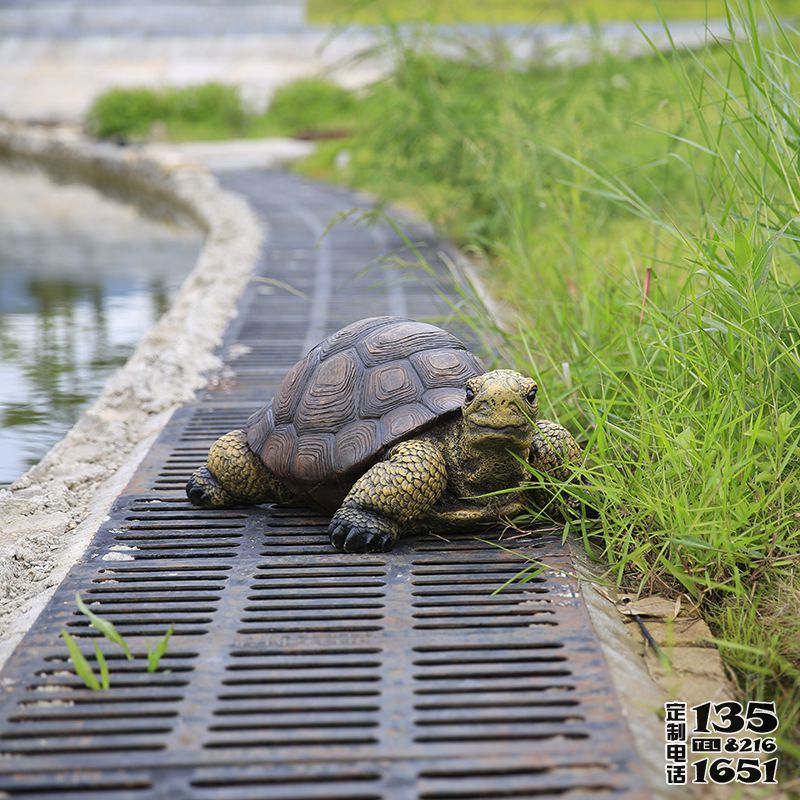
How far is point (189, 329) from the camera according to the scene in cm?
616

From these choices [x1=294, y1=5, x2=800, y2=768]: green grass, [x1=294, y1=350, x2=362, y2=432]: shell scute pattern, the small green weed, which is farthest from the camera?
[x1=294, y1=350, x2=362, y2=432]: shell scute pattern

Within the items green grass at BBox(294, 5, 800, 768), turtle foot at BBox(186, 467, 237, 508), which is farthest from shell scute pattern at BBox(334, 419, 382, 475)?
green grass at BBox(294, 5, 800, 768)

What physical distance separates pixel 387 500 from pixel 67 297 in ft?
20.6

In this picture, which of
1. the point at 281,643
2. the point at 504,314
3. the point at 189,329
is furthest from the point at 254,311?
the point at 281,643

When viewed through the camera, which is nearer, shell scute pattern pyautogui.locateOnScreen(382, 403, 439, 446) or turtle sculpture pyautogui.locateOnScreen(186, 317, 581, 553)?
turtle sculpture pyautogui.locateOnScreen(186, 317, 581, 553)

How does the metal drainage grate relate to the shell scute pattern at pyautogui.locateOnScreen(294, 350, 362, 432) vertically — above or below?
below

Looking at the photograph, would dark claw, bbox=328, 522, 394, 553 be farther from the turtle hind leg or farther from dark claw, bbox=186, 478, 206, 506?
dark claw, bbox=186, 478, 206, 506

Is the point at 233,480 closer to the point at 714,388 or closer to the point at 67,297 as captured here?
the point at 714,388

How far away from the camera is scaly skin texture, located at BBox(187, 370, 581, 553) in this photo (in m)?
3.33

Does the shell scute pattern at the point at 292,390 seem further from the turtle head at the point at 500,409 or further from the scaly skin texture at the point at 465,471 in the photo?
the turtle head at the point at 500,409

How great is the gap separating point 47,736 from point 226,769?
0.44m

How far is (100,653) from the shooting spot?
2.63m

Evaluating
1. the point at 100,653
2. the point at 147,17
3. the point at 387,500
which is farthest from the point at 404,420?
the point at 147,17

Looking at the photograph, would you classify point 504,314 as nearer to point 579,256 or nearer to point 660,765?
point 579,256
